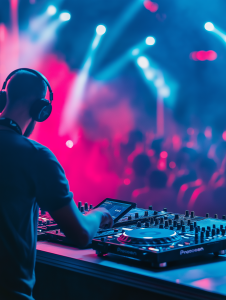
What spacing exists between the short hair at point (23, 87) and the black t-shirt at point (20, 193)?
16cm

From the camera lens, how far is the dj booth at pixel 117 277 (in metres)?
0.90

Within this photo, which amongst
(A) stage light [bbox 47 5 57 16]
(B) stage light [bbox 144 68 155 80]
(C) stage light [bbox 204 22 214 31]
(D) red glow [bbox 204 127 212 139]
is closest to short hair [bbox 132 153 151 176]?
(D) red glow [bbox 204 127 212 139]

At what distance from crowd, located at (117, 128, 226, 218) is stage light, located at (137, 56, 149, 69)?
535 millimetres

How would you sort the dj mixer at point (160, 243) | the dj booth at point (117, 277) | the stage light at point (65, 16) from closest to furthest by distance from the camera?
the dj booth at point (117, 277), the dj mixer at point (160, 243), the stage light at point (65, 16)

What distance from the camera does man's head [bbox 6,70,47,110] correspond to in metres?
1.03

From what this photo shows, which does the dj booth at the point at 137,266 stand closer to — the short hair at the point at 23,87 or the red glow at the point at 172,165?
the short hair at the point at 23,87

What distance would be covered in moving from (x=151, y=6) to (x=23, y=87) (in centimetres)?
194

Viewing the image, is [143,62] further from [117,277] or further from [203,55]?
[117,277]

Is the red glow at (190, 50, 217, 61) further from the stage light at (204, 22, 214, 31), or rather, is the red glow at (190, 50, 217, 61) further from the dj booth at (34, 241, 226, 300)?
the dj booth at (34, 241, 226, 300)

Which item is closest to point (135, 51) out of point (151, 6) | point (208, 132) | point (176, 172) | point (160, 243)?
point (151, 6)

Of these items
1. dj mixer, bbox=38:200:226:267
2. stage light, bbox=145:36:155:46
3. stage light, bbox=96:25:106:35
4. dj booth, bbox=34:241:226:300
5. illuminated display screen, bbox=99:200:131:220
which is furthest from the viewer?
stage light, bbox=96:25:106:35

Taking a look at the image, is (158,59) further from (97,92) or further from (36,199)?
(36,199)

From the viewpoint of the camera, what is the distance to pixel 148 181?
2.64m

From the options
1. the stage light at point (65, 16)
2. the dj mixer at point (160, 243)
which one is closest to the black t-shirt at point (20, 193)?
the dj mixer at point (160, 243)
